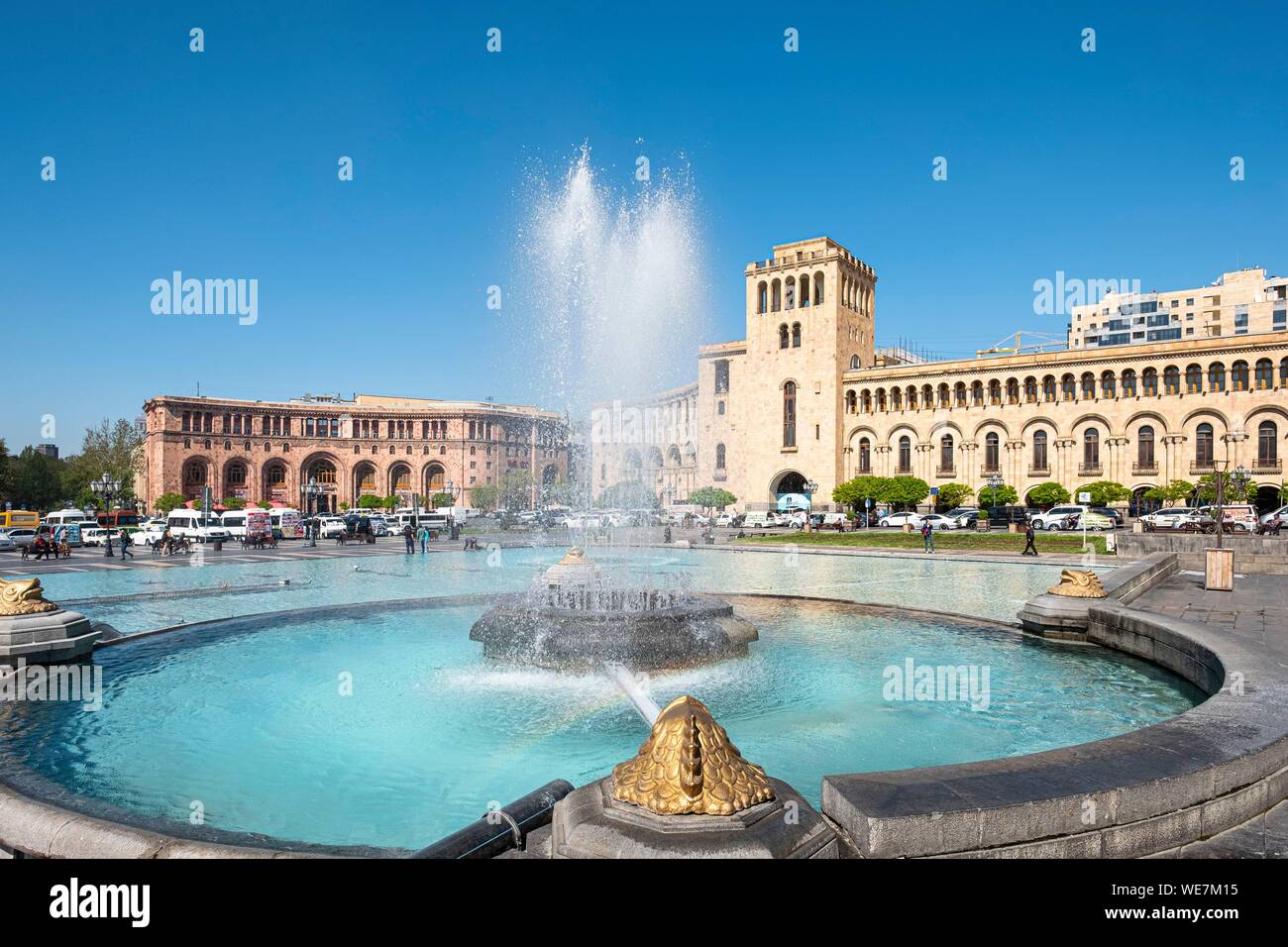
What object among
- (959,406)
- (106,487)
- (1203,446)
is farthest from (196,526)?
(1203,446)

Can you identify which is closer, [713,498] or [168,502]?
[713,498]

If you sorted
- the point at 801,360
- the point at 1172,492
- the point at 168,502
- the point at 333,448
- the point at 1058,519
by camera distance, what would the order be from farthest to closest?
the point at 333,448 → the point at 168,502 → the point at 801,360 → the point at 1172,492 → the point at 1058,519

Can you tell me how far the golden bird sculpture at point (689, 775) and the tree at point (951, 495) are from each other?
4956cm

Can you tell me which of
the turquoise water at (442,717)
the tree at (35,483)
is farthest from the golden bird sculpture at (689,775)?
the tree at (35,483)

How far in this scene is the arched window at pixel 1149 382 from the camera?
46562 mm

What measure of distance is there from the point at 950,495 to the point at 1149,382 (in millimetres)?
13085

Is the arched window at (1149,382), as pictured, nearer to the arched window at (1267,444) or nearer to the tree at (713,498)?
the arched window at (1267,444)

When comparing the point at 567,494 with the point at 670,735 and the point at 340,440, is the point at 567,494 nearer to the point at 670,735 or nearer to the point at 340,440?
the point at 340,440

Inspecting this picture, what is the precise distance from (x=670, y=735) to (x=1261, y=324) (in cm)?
8720

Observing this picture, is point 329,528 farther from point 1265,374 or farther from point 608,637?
point 1265,374

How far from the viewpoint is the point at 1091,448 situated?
4853 cm

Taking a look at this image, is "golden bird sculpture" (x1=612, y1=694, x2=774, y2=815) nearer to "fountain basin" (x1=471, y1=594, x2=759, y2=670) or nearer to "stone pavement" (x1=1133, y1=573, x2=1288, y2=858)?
"stone pavement" (x1=1133, y1=573, x2=1288, y2=858)

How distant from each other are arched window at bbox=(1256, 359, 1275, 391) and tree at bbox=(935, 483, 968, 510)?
16332 mm
